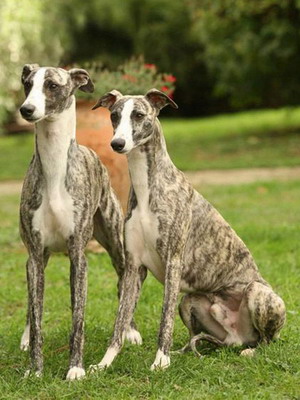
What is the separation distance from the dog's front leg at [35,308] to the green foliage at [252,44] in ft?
42.7

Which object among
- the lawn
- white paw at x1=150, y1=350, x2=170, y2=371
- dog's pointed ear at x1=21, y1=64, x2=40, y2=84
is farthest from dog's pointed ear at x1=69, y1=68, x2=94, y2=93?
the lawn

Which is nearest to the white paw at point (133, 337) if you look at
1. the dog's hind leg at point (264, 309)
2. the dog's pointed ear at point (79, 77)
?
the dog's hind leg at point (264, 309)

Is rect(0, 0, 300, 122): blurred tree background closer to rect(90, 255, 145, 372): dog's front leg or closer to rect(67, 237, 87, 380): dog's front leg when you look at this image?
rect(90, 255, 145, 372): dog's front leg

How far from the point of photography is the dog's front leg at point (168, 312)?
5.32 metres

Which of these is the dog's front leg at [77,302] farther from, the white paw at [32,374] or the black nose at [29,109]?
the black nose at [29,109]

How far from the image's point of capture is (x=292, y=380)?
498cm

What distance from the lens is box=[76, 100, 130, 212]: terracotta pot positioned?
9148 mm

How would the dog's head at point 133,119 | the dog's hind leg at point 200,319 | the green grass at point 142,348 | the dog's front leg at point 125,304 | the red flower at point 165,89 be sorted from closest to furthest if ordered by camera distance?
the green grass at point 142,348 → the dog's head at point 133,119 → the dog's front leg at point 125,304 → the dog's hind leg at point 200,319 → the red flower at point 165,89

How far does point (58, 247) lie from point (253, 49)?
46.4 ft

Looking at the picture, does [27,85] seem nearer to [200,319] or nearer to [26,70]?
[26,70]

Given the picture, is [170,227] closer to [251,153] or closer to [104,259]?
[104,259]

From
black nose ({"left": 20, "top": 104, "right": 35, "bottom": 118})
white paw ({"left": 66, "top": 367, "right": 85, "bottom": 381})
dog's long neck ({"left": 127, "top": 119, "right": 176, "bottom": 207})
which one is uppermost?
black nose ({"left": 20, "top": 104, "right": 35, "bottom": 118})

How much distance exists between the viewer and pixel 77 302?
5410mm

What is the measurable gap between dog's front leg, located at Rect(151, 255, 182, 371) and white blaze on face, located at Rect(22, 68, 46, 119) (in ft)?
4.02
